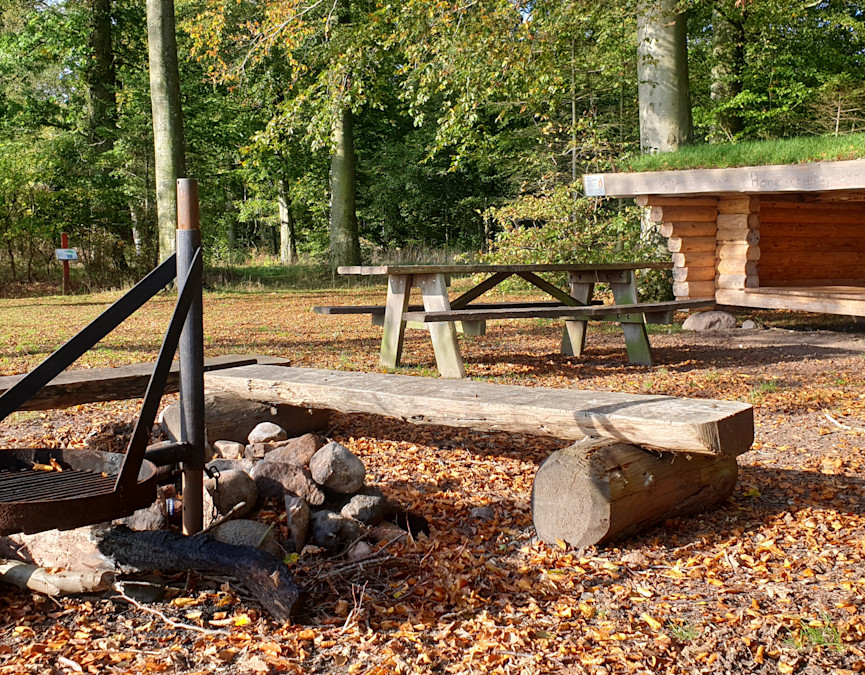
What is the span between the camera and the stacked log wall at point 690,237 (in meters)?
9.80

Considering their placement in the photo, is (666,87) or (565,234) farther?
(565,234)

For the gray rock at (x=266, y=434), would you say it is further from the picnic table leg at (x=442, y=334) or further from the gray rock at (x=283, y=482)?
the picnic table leg at (x=442, y=334)

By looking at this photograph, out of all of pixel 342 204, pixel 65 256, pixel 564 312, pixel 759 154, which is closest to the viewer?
pixel 564 312

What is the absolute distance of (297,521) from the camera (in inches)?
137

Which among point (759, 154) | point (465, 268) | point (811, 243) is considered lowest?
point (465, 268)

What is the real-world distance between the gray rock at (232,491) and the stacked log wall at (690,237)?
7200mm

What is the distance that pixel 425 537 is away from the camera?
12.0ft

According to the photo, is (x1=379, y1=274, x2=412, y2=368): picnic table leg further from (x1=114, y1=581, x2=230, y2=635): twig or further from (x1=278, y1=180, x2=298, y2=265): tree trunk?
(x1=278, y1=180, x2=298, y2=265): tree trunk

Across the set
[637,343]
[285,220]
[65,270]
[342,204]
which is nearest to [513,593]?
[637,343]

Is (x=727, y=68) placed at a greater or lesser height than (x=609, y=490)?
greater

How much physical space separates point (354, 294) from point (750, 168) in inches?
388

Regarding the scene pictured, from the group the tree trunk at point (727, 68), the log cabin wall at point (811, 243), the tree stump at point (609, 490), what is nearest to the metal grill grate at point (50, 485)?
the tree stump at point (609, 490)

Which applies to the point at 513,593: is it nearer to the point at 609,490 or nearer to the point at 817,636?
the point at 609,490

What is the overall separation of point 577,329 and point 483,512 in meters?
4.93
